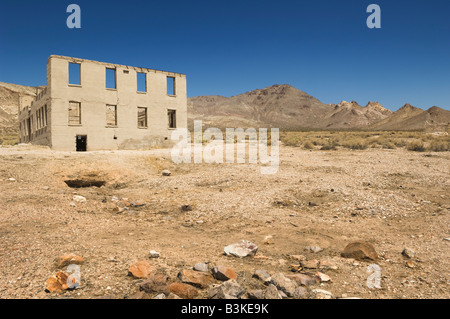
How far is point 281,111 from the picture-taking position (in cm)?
15638

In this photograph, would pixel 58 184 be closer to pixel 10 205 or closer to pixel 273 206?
pixel 10 205

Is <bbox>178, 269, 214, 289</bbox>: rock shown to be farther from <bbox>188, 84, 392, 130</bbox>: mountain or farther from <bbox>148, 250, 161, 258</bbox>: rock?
<bbox>188, 84, 392, 130</bbox>: mountain

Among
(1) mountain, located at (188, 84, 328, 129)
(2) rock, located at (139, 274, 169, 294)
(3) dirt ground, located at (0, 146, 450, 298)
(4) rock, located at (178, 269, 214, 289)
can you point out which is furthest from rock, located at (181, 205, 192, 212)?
(1) mountain, located at (188, 84, 328, 129)

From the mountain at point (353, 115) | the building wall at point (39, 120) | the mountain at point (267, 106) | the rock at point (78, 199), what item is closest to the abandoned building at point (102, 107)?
the building wall at point (39, 120)

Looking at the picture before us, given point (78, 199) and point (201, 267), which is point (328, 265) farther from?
point (78, 199)

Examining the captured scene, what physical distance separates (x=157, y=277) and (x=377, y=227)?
4847 mm

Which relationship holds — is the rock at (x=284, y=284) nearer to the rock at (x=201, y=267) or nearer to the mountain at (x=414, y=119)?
the rock at (x=201, y=267)

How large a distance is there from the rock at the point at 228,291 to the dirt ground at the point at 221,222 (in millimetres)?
197

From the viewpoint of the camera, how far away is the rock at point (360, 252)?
442 cm

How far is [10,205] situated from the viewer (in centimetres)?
664

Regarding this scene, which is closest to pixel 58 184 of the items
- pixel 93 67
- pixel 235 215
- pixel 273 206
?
pixel 235 215

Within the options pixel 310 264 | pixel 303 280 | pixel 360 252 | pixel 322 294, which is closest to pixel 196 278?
pixel 303 280

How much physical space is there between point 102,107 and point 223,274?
703 inches
